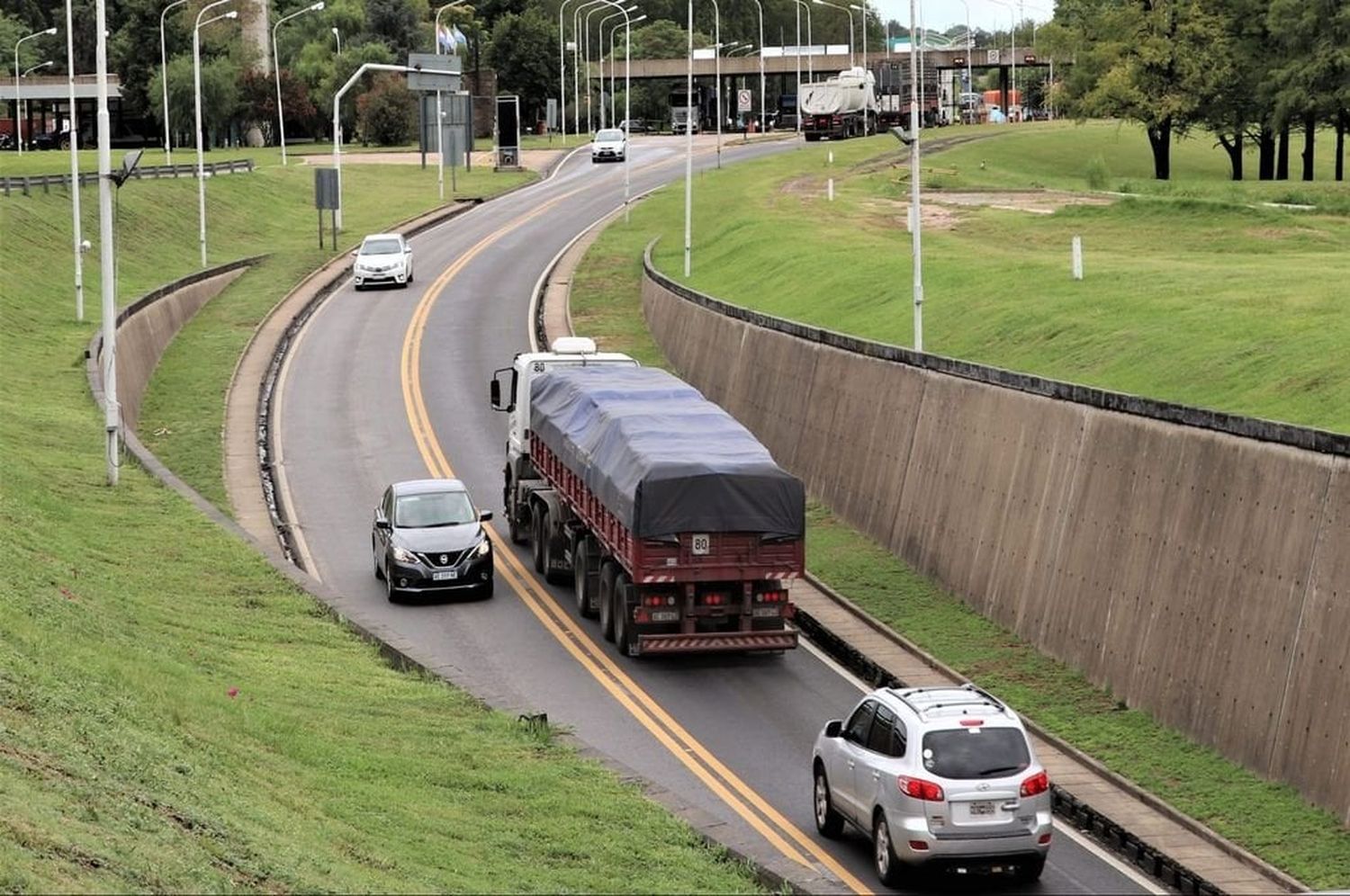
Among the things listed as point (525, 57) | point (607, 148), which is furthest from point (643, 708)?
point (525, 57)

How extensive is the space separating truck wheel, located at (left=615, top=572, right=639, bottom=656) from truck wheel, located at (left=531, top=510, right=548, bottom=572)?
507 cm

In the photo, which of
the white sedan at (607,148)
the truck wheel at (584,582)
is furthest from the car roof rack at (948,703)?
the white sedan at (607,148)

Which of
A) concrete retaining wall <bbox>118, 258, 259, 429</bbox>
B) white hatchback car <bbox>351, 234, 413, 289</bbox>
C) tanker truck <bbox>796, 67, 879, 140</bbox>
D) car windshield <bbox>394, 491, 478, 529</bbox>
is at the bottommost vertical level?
car windshield <bbox>394, 491, 478, 529</bbox>

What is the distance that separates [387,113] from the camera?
13538cm

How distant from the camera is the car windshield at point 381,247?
68.6 m

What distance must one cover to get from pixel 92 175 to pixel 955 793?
6033 cm

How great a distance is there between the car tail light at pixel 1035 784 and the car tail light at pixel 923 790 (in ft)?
2.56

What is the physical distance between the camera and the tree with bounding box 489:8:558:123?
15675 cm

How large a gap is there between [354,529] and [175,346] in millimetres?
21095

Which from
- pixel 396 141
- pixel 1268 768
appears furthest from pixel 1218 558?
pixel 396 141

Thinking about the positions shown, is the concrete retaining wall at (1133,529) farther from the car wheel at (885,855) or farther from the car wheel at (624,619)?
the car wheel at (624,619)

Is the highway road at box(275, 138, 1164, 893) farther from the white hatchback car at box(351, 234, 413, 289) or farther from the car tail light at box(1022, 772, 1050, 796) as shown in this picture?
the car tail light at box(1022, 772, 1050, 796)

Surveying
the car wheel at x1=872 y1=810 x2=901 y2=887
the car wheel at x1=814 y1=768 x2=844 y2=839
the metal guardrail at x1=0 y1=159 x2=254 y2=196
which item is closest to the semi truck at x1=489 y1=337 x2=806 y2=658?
the car wheel at x1=814 y1=768 x2=844 y2=839

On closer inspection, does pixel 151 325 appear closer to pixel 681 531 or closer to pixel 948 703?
pixel 681 531
